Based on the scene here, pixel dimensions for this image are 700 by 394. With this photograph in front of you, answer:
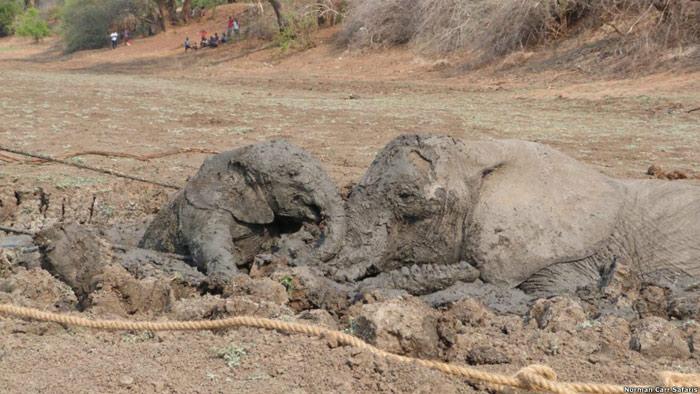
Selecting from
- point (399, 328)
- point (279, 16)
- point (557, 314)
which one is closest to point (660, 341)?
→ point (557, 314)

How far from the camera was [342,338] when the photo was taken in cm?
347

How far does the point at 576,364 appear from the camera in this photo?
348 cm

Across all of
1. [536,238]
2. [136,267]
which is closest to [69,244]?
[136,267]

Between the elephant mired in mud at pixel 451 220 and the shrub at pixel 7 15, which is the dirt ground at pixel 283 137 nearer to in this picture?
the elephant mired in mud at pixel 451 220

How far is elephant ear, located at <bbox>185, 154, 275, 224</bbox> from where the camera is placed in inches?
187

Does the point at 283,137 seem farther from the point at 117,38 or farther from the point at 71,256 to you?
the point at 117,38

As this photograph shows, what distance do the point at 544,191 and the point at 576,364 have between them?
138cm

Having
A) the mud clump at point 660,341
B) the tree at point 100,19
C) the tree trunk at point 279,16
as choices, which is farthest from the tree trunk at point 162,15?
the mud clump at point 660,341

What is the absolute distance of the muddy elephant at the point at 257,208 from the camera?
463cm

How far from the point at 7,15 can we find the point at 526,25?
41347 millimetres

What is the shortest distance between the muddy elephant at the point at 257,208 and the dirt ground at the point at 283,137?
579 millimetres

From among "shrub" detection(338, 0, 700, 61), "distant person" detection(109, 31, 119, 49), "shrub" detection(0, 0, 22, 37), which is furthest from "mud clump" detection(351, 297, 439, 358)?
"shrub" detection(0, 0, 22, 37)

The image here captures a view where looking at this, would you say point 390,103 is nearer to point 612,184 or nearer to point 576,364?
point 612,184

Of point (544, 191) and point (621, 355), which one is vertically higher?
point (544, 191)
